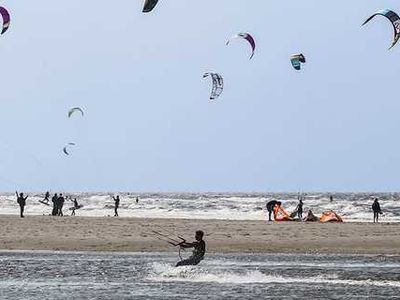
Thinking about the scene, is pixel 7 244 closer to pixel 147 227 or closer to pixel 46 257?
pixel 46 257

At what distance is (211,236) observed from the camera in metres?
35.1

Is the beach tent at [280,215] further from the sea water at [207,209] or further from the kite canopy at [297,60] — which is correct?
the kite canopy at [297,60]

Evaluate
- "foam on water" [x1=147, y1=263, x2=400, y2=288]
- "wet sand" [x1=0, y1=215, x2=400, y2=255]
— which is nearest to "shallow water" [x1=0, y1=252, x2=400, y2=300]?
"foam on water" [x1=147, y1=263, x2=400, y2=288]

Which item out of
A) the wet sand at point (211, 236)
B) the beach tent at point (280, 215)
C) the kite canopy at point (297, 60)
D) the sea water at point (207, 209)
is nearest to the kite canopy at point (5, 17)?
the wet sand at point (211, 236)

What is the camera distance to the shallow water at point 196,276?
19016 millimetres

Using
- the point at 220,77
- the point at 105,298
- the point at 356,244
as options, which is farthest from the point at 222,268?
the point at 220,77

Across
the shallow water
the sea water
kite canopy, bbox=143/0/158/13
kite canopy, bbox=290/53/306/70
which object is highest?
kite canopy, bbox=290/53/306/70

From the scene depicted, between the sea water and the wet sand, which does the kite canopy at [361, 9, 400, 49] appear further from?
the sea water

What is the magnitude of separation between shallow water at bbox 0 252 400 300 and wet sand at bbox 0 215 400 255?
1.98m

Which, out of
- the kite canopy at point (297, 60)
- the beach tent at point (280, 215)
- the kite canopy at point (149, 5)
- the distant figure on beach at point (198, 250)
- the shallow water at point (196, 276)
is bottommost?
the shallow water at point (196, 276)

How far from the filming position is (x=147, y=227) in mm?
39562

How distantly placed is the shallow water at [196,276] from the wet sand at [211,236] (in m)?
1.98

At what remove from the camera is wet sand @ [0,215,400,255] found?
3120 centimetres

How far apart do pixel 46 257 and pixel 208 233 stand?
995cm
